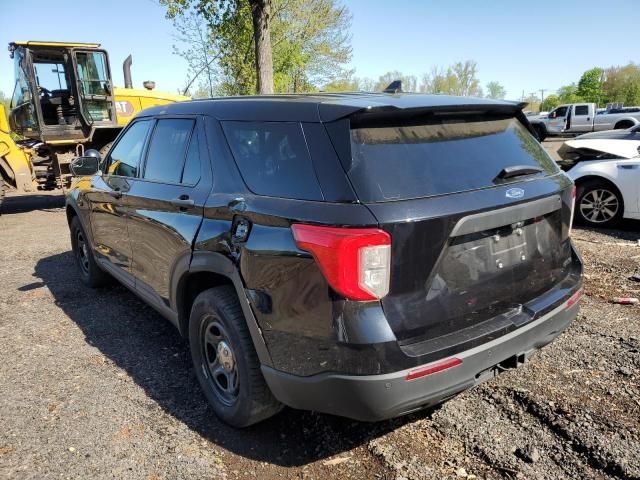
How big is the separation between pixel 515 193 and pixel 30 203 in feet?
44.2

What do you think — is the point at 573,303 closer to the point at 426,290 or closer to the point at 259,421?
the point at 426,290

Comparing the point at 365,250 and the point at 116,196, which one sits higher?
the point at 365,250

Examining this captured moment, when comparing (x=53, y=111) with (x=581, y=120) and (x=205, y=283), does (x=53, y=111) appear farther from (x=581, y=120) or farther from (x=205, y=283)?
(x=581, y=120)

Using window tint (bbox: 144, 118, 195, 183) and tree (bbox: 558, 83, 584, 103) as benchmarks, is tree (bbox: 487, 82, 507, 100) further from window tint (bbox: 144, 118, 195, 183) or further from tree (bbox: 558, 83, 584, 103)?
window tint (bbox: 144, 118, 195, 183)

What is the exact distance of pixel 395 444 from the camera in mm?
2664

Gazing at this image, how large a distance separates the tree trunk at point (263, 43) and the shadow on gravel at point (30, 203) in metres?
5.91

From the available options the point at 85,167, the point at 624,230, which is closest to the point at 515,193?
the point at 85,167

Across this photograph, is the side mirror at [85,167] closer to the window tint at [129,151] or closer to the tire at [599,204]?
the window tint at [129,151]

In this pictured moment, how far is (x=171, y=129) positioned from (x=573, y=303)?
2.83m

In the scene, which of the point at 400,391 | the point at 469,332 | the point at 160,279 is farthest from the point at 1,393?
the point at 469,332

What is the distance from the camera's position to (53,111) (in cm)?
1083

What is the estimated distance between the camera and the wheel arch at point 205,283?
2.44 metres

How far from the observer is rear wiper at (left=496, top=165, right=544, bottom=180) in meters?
2.50

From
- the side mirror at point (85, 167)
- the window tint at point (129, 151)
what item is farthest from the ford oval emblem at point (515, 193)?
the side mirror at point (85, 167)
